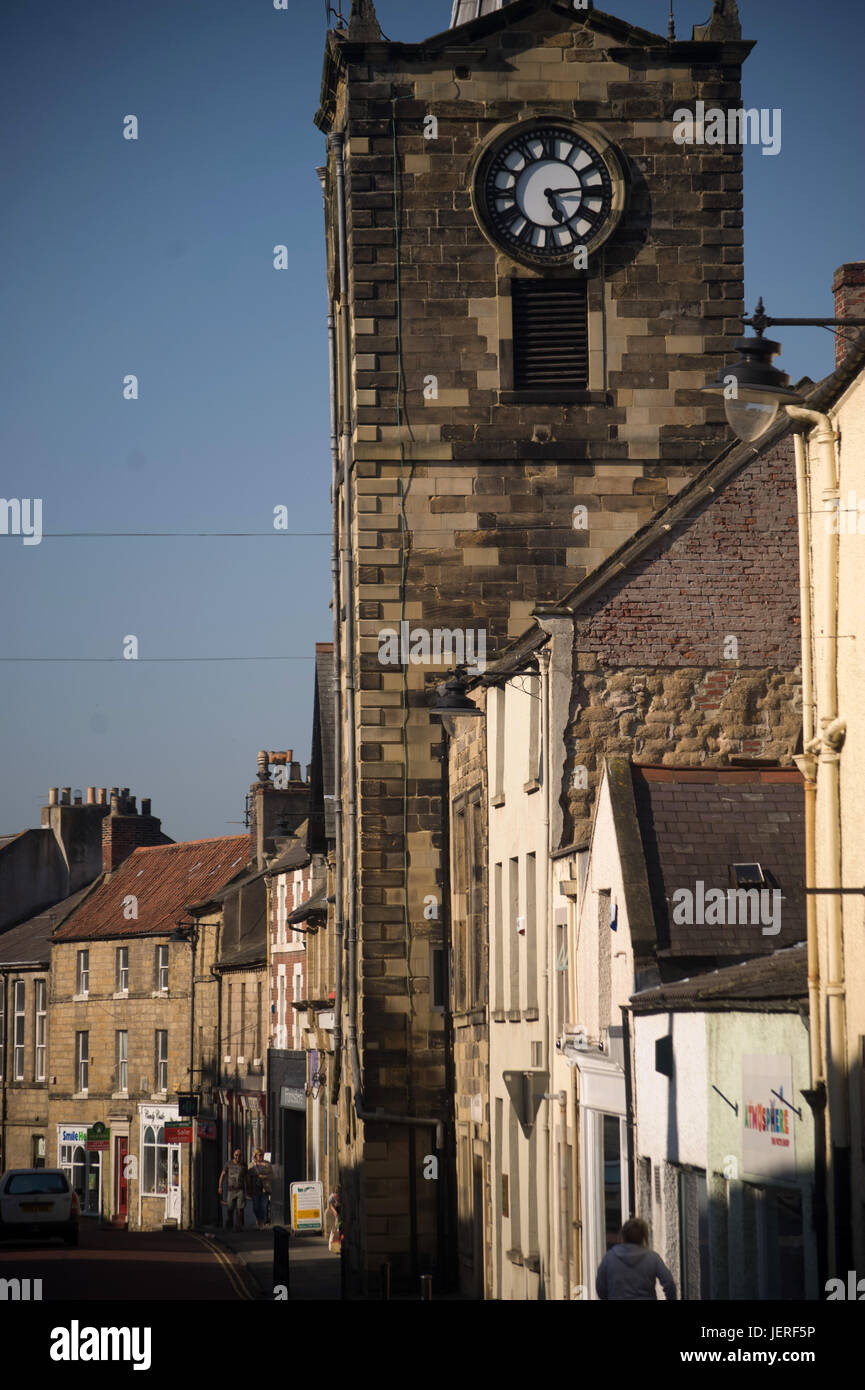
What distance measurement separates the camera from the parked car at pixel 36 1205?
3722 cm

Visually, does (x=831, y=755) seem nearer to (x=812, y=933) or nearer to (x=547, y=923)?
(x=812, y=933)

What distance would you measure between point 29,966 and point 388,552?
4296 cm

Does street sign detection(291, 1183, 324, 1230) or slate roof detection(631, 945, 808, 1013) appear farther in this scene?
street sign detection(291, 1183, 324, 1230)

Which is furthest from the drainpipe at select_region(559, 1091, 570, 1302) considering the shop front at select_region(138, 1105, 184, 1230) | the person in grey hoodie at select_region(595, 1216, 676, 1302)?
the shop front at select_region(138, 1105, 184, 1230)

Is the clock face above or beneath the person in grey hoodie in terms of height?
above

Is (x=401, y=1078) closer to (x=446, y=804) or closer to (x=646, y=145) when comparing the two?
(x=446, y=804)

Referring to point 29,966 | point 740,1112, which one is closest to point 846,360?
point 740,1112

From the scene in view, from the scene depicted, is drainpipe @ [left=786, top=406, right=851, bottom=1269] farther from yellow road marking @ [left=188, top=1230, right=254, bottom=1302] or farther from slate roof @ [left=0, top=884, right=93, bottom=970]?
slate roof @ [left=0, top=884, right=93, bottom=970]

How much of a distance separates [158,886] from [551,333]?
38413 millimetres

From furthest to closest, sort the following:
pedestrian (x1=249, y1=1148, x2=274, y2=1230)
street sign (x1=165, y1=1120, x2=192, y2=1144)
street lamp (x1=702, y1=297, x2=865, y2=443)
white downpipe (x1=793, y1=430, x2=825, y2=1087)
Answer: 1. pedestrian (x1=249, y1=1148, x2=274, y2=1230)
2. street sign (x1=165, y1=1120, x2=192, y2=1144)
3. white downpipe (x1=793, y1=430, x2=825, y2=1087)
4. street lamp (x1=702, y1=297, x2=865, y2=443)

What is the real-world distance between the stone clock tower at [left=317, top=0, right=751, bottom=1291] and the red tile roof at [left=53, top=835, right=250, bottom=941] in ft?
101

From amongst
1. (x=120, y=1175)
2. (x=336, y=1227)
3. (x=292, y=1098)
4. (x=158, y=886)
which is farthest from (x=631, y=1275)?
(x=158, y=886)

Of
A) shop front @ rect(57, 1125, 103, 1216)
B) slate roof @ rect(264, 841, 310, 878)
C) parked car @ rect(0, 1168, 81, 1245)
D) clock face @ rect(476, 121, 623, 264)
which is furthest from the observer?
shop front @ rect(57, 1125, 103, 1216)

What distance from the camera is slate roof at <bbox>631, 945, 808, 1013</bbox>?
50.0 feet
